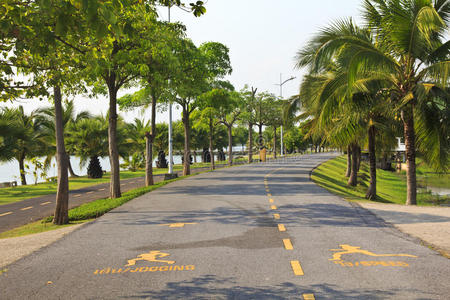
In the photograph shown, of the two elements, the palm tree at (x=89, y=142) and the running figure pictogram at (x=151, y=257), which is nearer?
the running figure pictogram at (x=151, y=257)

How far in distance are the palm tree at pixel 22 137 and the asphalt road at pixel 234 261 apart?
14.3m

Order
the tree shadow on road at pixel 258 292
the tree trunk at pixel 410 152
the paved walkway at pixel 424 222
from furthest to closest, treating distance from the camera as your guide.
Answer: the tree trunk at pixel 410 152 → the paved walkway at pixel 424 222 → the tree shadow on road at pixel 258 292

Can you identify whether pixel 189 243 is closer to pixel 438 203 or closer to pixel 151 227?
pixel 151 227

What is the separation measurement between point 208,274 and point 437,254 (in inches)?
162

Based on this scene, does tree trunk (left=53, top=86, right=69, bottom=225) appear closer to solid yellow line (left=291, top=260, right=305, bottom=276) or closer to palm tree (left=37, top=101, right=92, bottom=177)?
solid yellow line (left=291, top=260, right=305, bottom=276)

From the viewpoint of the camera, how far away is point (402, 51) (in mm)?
14398

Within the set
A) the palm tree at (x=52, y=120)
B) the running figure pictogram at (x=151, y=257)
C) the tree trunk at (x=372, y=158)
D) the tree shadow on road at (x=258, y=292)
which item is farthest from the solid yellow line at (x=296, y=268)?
the palm tree at (x=52, y=120)

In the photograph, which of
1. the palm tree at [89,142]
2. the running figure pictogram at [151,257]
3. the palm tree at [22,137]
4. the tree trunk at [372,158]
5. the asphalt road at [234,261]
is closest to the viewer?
the asphalt road at [234,261]

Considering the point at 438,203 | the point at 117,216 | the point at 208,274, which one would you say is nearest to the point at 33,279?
the point at 208,274

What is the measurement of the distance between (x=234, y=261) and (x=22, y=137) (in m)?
20.3

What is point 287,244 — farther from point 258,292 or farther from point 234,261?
point 258,292

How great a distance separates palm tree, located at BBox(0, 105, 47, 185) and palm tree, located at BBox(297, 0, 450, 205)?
16504 millimetres

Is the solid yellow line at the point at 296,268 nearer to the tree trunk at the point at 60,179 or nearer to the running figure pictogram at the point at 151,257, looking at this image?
the running figure pictogram at the point at 151,257

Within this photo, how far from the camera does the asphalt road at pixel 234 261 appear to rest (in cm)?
533
